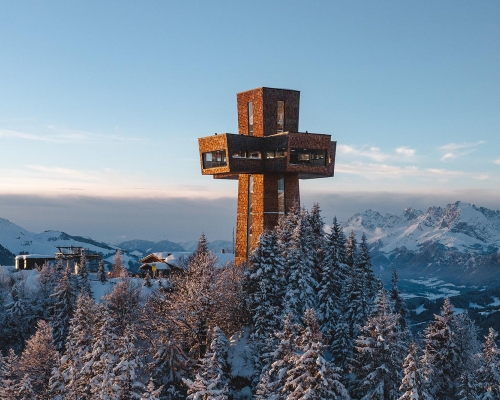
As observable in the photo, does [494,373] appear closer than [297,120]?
Yes

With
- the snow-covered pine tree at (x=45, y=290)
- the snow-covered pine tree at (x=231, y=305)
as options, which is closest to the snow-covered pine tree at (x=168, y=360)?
the snow-covered pine tree at (x=231, y=305)

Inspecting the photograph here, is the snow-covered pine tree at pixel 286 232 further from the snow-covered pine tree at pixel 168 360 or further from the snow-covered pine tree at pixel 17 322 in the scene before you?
the snow-covered pine tree at pixel 17 322

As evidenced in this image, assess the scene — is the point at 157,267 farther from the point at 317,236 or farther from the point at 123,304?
the point at 317,236

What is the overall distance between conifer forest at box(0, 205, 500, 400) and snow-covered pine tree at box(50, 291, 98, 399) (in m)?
0.11

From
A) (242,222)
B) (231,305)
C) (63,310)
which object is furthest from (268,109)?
(63,310)

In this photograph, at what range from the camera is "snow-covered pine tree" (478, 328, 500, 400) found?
121ft

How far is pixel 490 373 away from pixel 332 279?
48.9 ft

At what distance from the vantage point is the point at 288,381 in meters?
31.0

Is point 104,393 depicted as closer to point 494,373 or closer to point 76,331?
point 76,331

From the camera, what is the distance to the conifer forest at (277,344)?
32.1 m

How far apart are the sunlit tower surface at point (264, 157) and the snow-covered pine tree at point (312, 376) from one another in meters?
29.5

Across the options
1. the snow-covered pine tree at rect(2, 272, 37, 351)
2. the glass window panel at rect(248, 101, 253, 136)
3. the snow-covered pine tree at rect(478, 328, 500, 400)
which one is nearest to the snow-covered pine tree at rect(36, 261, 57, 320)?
the snow-covered pine tree at rect(2, 272, 37, 351)

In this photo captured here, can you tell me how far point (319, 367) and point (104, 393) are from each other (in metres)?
13.8

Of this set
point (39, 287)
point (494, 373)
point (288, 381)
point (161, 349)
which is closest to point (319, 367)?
point (288, 381)
